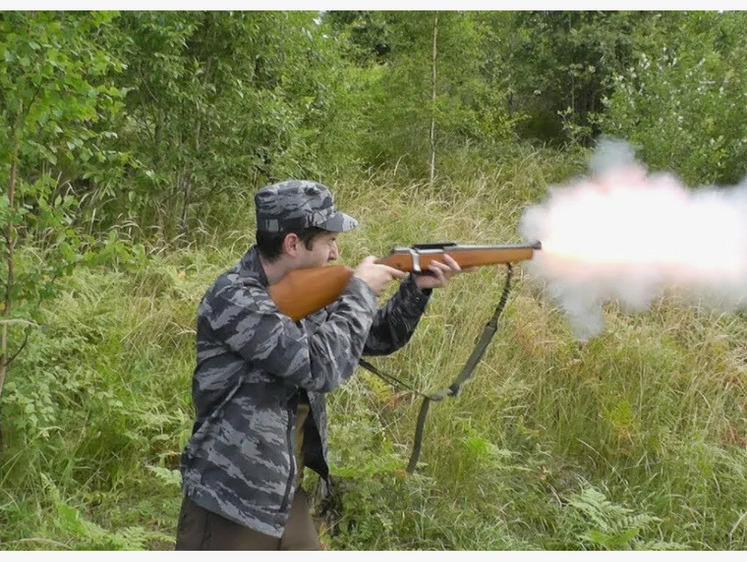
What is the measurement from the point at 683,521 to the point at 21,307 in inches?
154

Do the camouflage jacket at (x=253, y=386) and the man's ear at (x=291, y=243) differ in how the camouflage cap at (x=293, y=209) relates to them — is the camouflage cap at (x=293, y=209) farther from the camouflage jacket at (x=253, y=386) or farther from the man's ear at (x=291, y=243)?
the camouflage jacket at (x=253, y=386)

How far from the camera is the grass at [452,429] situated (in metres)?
4.41

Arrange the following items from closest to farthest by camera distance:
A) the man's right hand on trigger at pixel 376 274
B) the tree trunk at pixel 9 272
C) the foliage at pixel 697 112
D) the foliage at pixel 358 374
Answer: the man's right hand on trigger at pixel 376 274
the tree trunk at pixel 9 272
the foliage at pixel 358 374
the foliage at pixel 697 112

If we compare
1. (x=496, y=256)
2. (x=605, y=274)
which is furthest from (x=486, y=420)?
(x=496, y=256)

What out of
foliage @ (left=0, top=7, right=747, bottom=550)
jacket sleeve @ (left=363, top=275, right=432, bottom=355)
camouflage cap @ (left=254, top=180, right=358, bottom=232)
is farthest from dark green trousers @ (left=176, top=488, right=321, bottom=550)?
foliage @ (left=0, top=7, right=747, bottom=550)

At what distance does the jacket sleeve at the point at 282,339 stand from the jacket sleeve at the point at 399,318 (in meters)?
0.50

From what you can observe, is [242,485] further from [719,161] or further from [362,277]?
[719,161]

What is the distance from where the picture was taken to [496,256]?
332 cm

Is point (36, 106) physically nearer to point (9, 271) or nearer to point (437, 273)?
point (9, 271)

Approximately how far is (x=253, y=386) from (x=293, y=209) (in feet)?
2.02

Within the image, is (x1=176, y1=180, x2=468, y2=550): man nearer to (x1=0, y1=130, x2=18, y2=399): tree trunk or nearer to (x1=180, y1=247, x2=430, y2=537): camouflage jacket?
(x1=180, y1=247, x2=430, y2=537): camouflage jacket

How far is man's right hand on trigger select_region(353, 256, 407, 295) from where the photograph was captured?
2.95 meters

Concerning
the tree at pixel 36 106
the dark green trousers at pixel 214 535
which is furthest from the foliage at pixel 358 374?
the dark green trousers at pixel 214 535

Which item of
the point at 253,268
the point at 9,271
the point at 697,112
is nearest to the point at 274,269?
the point at 253,268
